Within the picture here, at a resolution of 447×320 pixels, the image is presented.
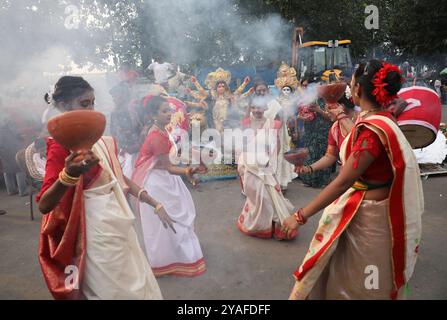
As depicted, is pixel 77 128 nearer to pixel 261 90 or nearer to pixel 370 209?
pixel 370 209

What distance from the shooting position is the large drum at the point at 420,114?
243 cm

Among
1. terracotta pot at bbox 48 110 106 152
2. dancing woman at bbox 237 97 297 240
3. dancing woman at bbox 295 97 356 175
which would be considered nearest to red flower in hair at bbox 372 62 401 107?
dancing woman at bbox 295 97 356 175

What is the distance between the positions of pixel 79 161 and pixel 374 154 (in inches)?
57.8

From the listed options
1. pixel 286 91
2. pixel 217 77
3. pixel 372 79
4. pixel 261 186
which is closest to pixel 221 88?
pixel 217 77

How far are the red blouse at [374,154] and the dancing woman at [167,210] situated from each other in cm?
172

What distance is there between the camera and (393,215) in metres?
1.91

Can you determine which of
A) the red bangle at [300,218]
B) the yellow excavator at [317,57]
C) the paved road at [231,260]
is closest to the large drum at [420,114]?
the red bangle at [300,218]

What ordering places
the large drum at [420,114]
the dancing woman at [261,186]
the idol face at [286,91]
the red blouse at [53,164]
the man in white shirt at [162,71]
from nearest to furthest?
the red blouse at [53,164] → the large drum at [420,114] → the dancing woman at [261,186] → the idol face at [286,91] → the man in white shirt at [162,71]

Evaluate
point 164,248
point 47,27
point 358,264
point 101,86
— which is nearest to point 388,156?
point 358,264

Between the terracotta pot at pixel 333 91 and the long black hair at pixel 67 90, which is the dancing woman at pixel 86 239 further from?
the terracotta pot at pixel 333 91

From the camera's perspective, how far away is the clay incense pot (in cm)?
147

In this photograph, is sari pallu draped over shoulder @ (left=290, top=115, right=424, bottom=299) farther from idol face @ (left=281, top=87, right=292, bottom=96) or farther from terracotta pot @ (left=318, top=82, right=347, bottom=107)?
idol face @ (left=281, top=87, right=292, bottom=96)

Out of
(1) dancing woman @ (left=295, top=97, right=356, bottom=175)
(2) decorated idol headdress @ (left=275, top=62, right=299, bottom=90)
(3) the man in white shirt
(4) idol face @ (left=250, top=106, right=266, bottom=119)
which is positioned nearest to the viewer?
(1) dancing woman @ (left=295, top=97, right=356, bottom=175)
